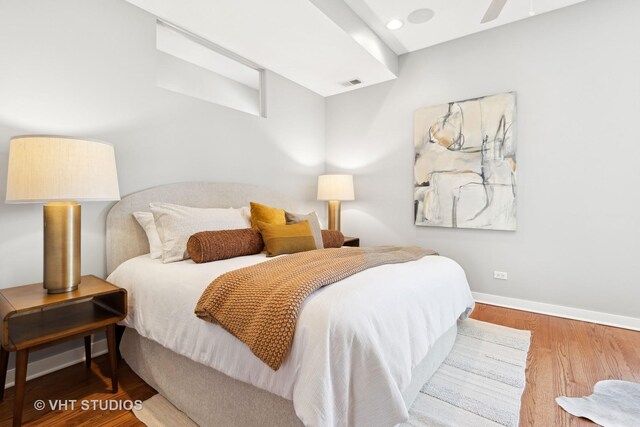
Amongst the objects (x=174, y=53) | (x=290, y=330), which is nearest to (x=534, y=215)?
(x=290, y=330)

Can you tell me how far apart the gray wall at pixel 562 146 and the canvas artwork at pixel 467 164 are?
110 millimetres

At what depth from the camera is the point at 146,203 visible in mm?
2361

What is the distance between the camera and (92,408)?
163 centimetres

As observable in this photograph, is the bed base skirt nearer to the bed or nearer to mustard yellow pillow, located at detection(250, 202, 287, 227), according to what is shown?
the bed

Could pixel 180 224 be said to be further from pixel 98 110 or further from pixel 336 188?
pixel 336 188

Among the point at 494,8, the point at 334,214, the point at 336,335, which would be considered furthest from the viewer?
the point at 334,214

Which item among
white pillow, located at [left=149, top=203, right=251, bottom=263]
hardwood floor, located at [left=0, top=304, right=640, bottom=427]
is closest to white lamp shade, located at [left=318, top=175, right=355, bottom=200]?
white pillow, located at [left=149, top=203, right=251, bottom=263]

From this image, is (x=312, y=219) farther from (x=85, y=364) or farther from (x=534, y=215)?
(x=534, y=215)

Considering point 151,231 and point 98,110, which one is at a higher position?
point 98,110

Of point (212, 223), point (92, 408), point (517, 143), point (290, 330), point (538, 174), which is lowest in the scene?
point (92, 408)

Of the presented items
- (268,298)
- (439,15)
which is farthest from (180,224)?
(439,15)

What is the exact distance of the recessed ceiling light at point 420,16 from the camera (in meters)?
2.79

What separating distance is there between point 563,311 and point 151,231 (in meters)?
3.52

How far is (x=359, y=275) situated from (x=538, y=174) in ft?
7.79
